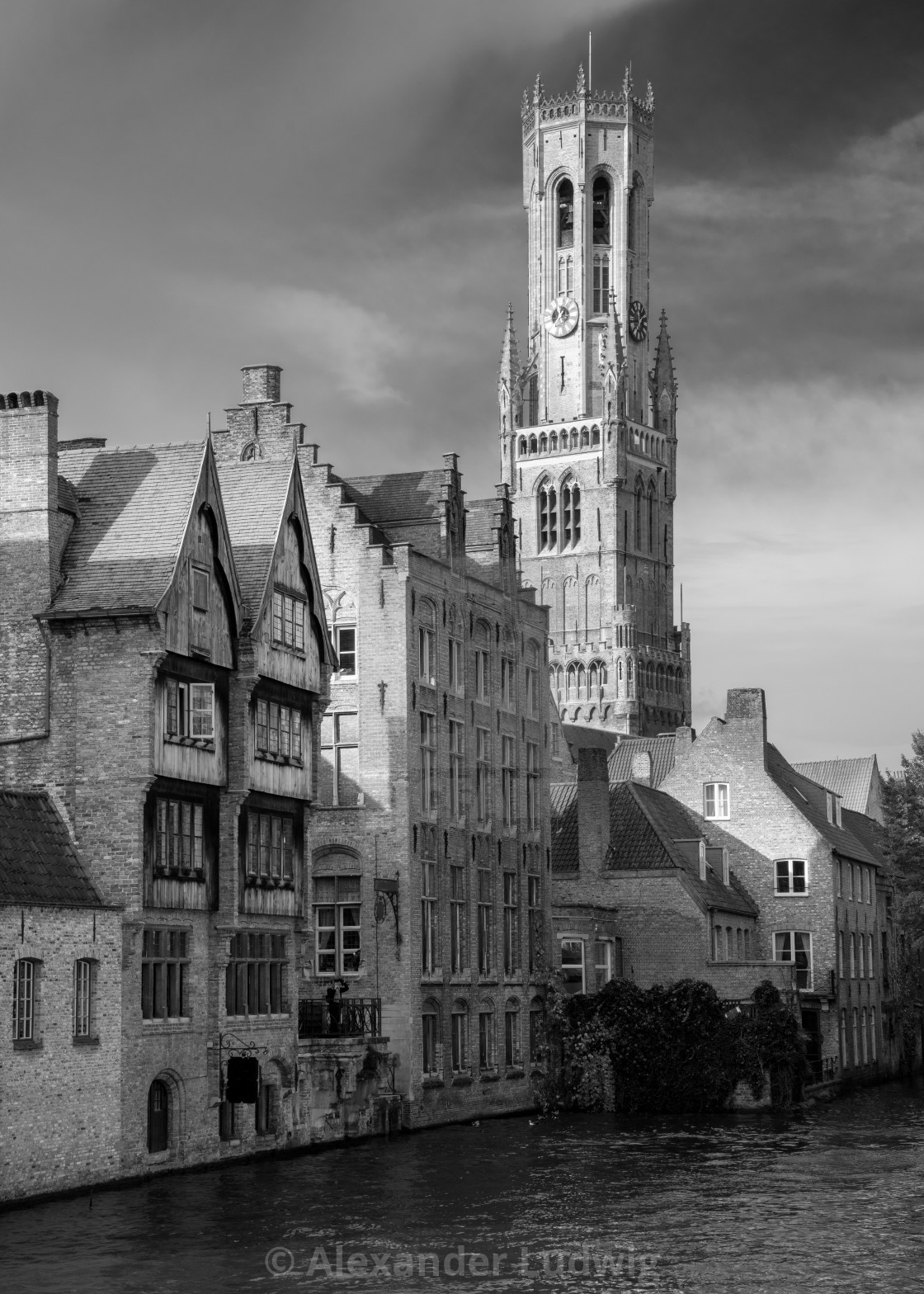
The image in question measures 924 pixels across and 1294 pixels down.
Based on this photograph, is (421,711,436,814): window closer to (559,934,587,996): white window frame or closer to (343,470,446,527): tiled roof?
(343,470,446,527): tiled roof

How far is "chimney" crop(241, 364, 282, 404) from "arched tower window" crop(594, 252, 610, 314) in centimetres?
13240

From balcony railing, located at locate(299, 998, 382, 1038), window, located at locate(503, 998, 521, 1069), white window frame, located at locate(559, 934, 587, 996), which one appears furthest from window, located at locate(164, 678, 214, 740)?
white window frame, located at locate(559, 934, 587, 996)

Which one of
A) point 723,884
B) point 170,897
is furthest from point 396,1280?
point 723,884

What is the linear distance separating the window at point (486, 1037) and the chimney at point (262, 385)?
62.0 feet

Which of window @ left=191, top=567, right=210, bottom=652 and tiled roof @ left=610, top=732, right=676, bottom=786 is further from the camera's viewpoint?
tiled roof @ left=610, top=732, right=676, bottom=786

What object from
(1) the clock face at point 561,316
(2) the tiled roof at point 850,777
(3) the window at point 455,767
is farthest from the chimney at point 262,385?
(1) the clock face at point 561,316

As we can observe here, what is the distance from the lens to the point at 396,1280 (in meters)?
33.8

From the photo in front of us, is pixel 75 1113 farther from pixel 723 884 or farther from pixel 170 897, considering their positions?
pixel 723 884

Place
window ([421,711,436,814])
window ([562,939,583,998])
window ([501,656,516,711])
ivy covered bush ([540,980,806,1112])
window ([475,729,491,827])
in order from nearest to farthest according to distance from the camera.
A: window ([421,711,436,814])
ivy covered bush ([540,980,806,1112])
window ([475,729,491,827])
window ([501,656,516,711])
window ([562,939,583,998])

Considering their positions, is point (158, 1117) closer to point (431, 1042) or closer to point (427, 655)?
point (431, 1042)

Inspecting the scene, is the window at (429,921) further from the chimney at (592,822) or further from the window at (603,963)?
the chimney at (592,822)

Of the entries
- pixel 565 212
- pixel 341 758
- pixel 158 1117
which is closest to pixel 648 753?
pixel 341 758

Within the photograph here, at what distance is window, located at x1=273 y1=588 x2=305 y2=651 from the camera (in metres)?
51.7

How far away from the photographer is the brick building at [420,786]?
59.5 meters
